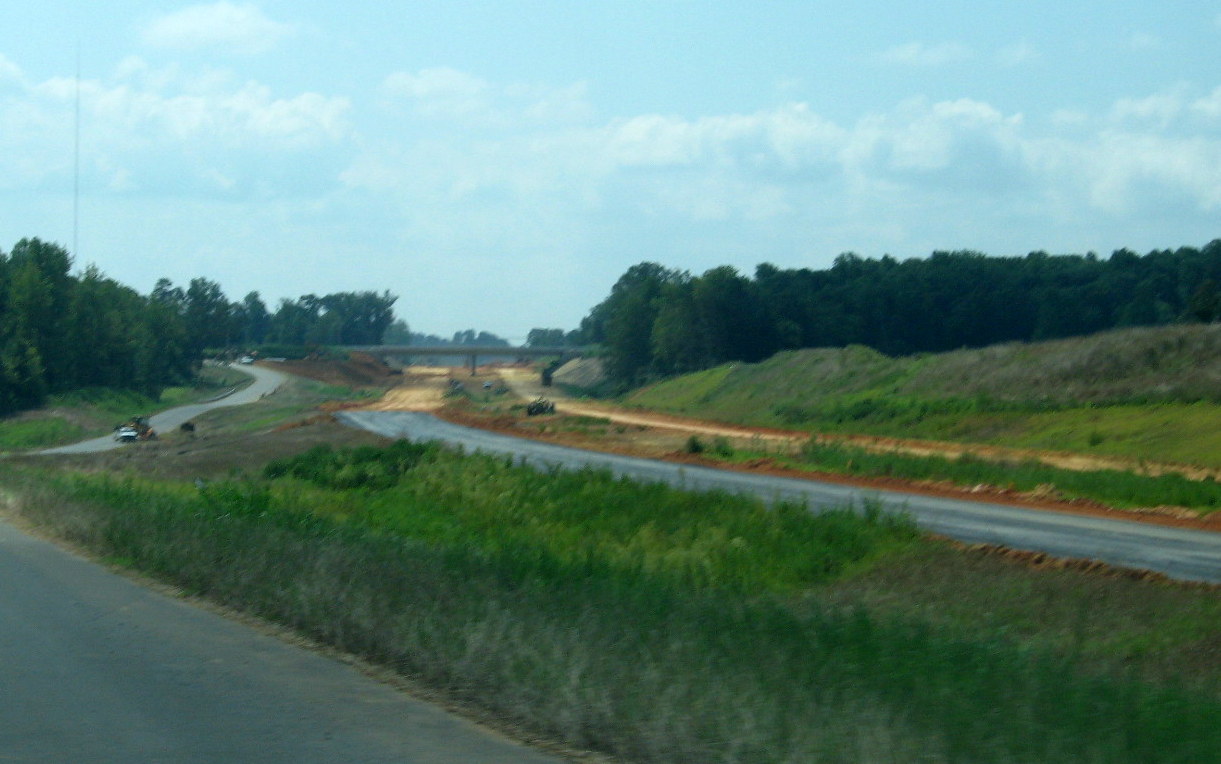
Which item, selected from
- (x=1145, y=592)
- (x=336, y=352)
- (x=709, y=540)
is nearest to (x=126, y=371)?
(x=336, y=352)

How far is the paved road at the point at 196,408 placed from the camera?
79.4m

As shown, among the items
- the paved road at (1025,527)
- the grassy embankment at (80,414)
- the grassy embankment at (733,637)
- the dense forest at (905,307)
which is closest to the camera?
the grassy embankment at (733,637)

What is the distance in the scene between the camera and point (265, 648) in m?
11.5

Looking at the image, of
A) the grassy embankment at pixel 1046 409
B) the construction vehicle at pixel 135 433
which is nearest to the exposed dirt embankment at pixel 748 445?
Answer: the grassy embankment at pixel 1046 409

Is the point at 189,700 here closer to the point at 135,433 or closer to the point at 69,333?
the point at 135,433

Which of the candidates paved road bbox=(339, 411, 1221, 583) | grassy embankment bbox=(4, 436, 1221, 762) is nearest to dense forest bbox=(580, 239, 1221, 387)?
paved road bbox=(339, 411, 1221, 583)

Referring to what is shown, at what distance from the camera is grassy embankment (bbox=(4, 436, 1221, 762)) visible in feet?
22.3

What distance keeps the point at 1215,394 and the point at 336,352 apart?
540 feet

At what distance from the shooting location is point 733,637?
8.74m

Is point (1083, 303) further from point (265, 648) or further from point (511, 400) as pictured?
point (265, 648)

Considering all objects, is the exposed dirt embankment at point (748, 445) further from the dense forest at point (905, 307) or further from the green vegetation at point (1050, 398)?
the dense forest at point (905, 307)

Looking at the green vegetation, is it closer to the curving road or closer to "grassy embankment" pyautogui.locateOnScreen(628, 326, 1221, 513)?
"grassy embankment" pyautogui.locateOnScreen(628, 326, 1221, 513)

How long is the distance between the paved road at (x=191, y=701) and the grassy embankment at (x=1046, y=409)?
2294 centimetres

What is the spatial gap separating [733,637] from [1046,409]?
148 feet
